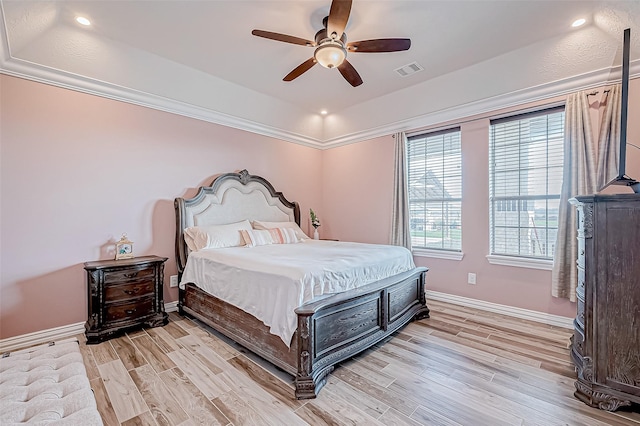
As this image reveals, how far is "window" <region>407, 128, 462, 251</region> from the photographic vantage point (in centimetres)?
400

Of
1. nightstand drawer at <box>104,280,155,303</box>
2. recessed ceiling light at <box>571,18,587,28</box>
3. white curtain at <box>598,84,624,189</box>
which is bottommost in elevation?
nightstand drawer at <box>104,280,155,303</box>

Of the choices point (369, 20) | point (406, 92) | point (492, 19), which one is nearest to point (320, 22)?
point (369, 20)

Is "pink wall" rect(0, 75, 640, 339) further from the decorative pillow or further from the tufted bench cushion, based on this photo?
the tufted bench cushion

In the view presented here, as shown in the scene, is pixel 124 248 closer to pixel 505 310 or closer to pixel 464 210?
pixel 464 210

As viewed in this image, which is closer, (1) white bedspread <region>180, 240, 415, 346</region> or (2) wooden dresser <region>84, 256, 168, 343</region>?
(1) white bedspread <region>180, 240, 415, 346</region>

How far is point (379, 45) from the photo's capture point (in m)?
2.49

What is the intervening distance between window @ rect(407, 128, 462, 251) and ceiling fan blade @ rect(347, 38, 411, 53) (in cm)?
193

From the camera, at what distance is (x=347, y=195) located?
→ 521 cm

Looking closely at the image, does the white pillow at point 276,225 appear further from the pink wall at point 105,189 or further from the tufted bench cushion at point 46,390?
the tufted bench cushion at point 46,390

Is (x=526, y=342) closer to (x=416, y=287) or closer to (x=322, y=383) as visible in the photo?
(x=416, y=287)

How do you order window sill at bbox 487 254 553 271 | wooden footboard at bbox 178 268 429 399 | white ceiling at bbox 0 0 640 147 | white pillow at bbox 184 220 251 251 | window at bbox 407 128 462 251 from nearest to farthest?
wooden footboard at bbox 178 268 429 399 < white ceiling at bbox 0 0 640 147 < window sill at bbox 487 254 553 271 < white pillow at bbox 184 220 251 251 < window at bbox 407 128 462 251

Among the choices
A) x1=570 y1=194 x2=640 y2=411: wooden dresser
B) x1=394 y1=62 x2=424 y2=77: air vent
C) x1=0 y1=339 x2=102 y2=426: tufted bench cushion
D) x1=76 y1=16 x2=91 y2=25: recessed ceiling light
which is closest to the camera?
x1=0 y1=339 x2=102 y2=426: tufted bench cushion

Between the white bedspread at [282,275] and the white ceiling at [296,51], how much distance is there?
7.20 feet

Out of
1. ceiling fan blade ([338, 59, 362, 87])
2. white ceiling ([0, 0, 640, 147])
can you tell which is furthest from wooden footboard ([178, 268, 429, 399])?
white ceiling ([0, 0, 640, 147])
